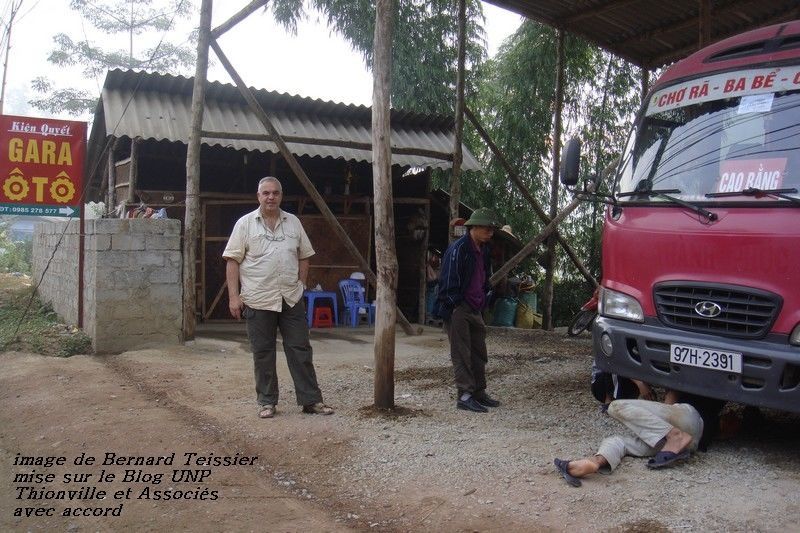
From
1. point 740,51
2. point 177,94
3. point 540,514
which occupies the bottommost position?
point 540,514

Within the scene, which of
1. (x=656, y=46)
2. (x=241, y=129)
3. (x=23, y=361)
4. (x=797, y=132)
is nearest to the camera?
(x=797, y=132)

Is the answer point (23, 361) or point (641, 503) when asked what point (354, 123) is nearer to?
point (23, 361)

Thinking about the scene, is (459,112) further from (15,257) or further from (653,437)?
(15,257)

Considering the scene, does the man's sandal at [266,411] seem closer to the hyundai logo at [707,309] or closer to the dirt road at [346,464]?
the dirt road at [346,464]

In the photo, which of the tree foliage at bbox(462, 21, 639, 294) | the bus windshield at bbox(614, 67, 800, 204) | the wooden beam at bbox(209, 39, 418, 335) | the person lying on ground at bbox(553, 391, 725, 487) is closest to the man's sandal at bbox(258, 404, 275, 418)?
the person lying on ground at bbox(553, 391, 725, 487)

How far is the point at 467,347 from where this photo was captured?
531cm

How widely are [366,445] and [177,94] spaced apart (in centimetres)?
718

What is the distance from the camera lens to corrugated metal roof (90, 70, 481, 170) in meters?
8.99

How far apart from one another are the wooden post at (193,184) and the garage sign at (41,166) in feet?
4.13

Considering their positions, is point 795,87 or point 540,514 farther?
point 795,87

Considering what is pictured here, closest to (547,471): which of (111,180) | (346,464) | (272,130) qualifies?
(346,464)

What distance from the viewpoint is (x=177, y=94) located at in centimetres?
991

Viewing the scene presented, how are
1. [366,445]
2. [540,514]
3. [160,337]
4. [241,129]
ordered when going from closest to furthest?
[540,514] → [366,445] → [160,337] → [241,129]

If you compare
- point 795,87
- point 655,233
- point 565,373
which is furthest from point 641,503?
point 565,373
